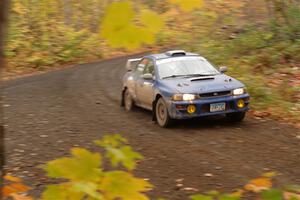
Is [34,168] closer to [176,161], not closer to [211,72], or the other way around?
[176,161]

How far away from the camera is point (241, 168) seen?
22.6 ft

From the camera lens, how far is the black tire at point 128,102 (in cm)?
1193

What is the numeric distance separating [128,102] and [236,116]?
9.80 ft

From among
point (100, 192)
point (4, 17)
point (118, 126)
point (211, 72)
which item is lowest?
point (118, 126)

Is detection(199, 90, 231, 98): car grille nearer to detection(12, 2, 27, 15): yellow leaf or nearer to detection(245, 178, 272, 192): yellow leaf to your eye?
detection(245, 178, 272, 192): yellow leaf

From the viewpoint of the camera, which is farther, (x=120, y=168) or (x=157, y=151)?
(x=157, y=151)

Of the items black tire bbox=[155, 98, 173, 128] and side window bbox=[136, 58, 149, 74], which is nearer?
black tire bbox=[155, 98, 173, 128]

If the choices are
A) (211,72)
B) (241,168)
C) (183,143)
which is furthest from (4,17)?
(211,72)

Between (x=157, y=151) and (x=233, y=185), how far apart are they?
210 centimetres

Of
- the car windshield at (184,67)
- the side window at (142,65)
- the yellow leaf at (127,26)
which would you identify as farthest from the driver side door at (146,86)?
the yellow leaf at (127,26)

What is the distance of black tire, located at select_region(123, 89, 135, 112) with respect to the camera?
11930 mm

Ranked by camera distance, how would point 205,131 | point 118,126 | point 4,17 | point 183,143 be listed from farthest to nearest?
point 118,126 < point 205,131 < point 183,143 < point 4,17

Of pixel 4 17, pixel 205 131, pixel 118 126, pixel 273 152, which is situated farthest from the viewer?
pixel 118 126

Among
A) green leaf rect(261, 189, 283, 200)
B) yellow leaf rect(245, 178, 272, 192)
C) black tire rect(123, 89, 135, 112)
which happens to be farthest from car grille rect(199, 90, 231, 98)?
green leaf rect(261, 189, 283, 200)
